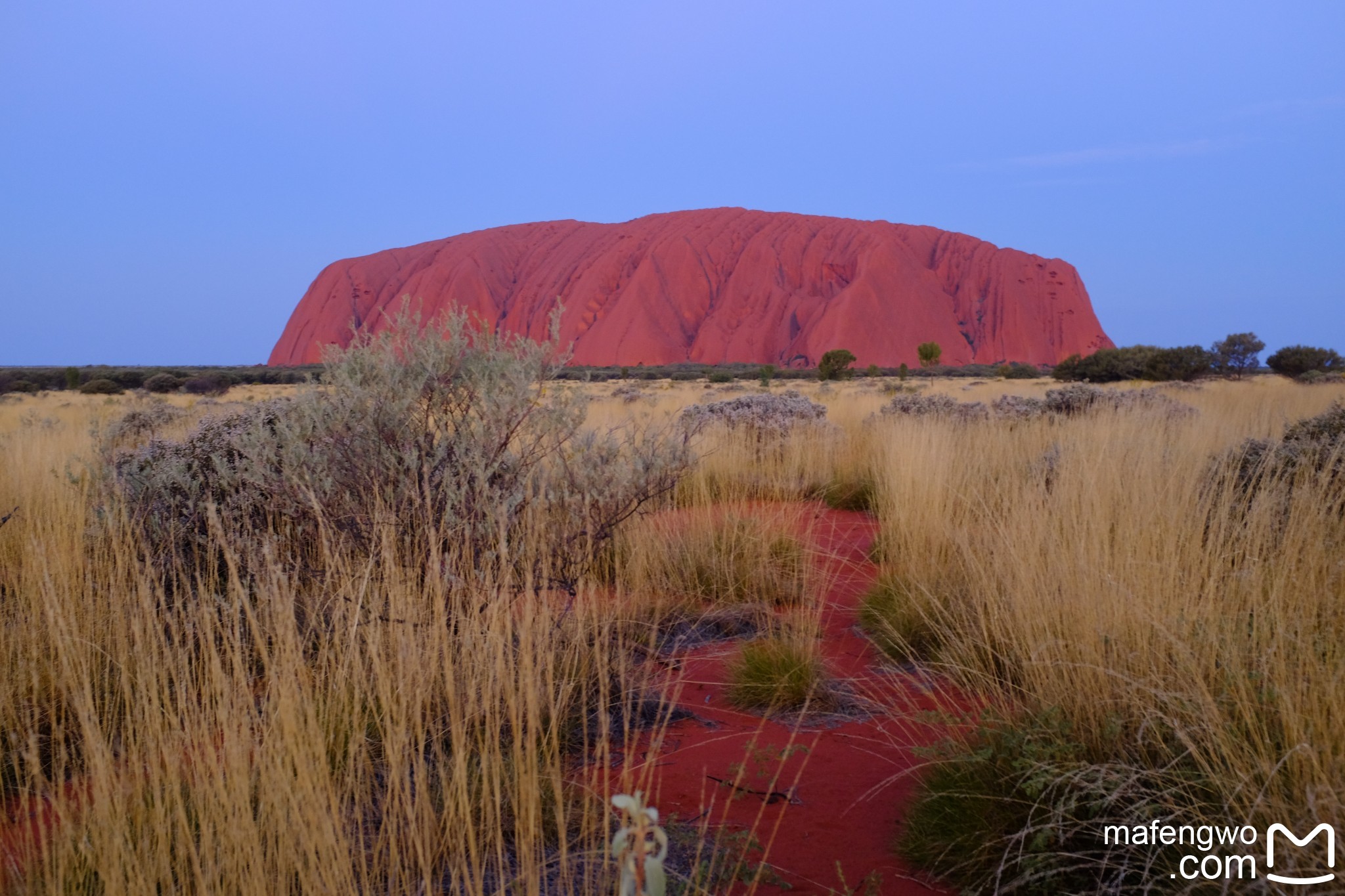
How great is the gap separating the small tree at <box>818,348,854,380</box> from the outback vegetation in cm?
2849

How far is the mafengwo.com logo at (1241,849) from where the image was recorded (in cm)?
150

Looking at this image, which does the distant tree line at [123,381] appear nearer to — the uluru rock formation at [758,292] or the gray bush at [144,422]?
the gray bush at [144,422]

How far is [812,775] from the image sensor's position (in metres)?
2.76

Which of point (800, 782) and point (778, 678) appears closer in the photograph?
point (800, 782)

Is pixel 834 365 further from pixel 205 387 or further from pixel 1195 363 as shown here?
pixel 205 387

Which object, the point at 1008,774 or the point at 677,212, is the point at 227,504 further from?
the point at 677,212

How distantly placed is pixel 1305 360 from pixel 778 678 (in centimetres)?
3198

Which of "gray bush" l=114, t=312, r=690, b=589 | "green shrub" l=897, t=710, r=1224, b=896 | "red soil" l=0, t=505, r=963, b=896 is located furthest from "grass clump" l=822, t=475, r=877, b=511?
"green shrub" l=897, t=710, r=1224, b=896

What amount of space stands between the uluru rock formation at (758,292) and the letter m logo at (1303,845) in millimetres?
57720

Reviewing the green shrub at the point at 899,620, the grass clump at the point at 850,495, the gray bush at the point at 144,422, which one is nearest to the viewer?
the green shrub at the point at 899,620

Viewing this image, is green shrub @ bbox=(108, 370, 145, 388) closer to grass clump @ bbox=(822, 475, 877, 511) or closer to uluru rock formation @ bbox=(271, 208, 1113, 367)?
uluru rock formation @ bbox=(271, 208, 1113, 367)

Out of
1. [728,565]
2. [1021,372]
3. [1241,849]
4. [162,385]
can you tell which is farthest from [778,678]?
[1021,372]

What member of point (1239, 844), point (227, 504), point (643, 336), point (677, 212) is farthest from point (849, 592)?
point (677, 212)

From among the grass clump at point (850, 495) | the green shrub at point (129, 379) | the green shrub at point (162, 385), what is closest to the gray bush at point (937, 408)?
the grass clump at point (850, 495)
